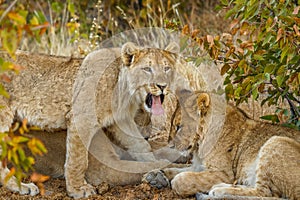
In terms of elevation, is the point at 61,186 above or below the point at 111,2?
below

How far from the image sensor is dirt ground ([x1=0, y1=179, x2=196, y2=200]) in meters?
4.53

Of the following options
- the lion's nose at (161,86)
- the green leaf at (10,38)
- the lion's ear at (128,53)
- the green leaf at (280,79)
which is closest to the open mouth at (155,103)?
the lion's nose at (161,86)

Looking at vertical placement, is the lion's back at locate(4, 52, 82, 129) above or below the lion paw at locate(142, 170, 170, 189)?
above

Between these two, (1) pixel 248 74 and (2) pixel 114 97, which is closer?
(1) pixel 248 74

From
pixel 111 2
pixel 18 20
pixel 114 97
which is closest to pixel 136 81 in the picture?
pixel 114 97

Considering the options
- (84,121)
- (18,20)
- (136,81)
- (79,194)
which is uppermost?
(18,20)

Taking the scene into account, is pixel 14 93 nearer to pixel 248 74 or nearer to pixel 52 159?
pixel 52 159

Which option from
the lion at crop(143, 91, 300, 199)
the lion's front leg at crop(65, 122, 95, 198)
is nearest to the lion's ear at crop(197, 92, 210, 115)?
the lion at crop(143, 91, 300, 199)

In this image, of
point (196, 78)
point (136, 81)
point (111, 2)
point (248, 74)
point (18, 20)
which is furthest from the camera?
point (111, 2)

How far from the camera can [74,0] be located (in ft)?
35.5

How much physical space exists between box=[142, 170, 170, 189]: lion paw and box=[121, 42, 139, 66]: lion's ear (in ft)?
3.02

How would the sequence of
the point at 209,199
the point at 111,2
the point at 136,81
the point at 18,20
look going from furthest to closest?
the point at 111,2 < the point at 136,81 < the point at 209,199 < the point at 18,20

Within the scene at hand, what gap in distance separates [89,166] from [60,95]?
64 cm

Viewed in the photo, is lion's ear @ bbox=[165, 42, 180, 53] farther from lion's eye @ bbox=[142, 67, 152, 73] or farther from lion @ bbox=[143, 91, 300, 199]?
lion @ bbox=[143, 91, 300, 199]
